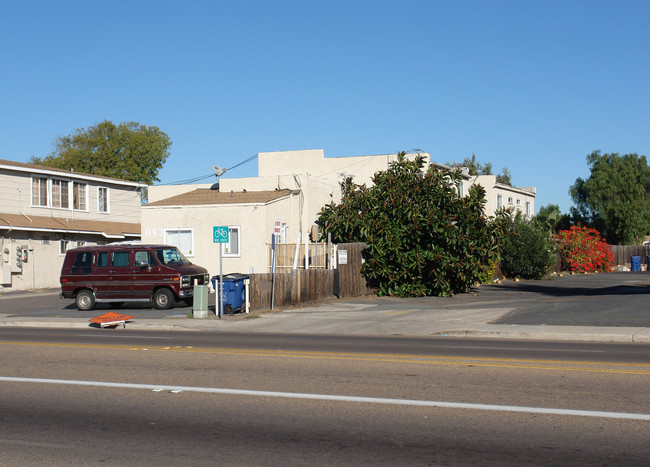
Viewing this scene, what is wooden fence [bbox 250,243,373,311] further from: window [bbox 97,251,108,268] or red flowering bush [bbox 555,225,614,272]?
red flowering bush [bbox 555,225,614,272]

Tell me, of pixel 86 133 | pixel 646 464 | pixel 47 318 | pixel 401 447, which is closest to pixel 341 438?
pixel 401 447

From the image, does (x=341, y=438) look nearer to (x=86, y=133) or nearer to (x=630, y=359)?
(x=630, y=359)

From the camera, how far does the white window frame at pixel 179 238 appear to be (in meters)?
32.3

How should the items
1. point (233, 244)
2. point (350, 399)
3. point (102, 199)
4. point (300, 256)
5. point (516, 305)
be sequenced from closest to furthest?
point (350, 399)
point (516, 305)
point (300, 256)
point (233, 244)
point (102, 199)

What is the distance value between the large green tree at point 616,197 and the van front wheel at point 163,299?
60.7m

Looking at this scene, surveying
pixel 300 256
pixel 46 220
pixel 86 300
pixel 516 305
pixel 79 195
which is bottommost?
pixel 516 305

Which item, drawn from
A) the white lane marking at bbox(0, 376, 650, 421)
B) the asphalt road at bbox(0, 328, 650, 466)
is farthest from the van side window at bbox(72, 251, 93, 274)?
the white lane marking at bbox(0, 376, 650, 421)

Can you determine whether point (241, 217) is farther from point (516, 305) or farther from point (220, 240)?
point (516, 305)

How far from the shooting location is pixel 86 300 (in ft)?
85.5

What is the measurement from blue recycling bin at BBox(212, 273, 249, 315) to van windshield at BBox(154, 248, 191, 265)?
135 inches

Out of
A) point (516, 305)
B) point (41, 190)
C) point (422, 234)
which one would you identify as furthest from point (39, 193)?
point (516, 305)

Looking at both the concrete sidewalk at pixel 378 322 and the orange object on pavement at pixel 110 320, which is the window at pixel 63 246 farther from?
the orange object on pavement at pixel 110 320

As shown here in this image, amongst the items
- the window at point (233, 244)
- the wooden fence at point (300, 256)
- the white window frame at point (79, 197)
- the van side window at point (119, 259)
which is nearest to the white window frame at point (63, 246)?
the white window frame at point (79, 197)

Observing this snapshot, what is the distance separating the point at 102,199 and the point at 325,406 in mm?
37898
